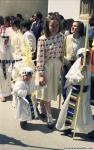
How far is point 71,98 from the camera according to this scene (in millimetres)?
6848

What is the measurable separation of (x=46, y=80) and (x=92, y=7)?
8.05 meters

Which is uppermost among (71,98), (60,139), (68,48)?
(68,48)

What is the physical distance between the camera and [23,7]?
21.3 metres

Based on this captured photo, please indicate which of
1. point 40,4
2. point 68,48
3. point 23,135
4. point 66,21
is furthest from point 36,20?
point 40,4

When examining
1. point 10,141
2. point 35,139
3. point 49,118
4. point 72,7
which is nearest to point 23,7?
point 72,7

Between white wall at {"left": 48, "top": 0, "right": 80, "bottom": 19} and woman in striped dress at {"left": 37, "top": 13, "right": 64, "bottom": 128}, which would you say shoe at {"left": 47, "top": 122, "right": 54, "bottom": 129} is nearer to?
woman in striped dress at {"left": 37, "top": 13, "right": 64, "bottom": 128}

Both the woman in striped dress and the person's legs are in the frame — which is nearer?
the woman in striped dress

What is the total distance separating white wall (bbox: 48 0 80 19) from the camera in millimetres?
15486

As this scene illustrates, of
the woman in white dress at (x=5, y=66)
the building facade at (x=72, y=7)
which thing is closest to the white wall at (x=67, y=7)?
the building facade at (x=72, y=7)

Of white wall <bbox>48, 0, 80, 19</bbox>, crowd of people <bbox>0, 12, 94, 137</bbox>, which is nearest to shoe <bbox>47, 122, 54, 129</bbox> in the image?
crowd of people <bbox>0, 12, 94, 137</bbox>

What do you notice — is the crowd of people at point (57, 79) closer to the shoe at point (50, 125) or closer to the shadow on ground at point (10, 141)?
the shoe at point (50, 125)

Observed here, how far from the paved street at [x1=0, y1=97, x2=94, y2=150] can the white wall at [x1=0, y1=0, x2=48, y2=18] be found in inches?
523

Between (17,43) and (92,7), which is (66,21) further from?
(92,7)

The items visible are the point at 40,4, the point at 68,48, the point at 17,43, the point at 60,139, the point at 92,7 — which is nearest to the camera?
the point at 60,139
